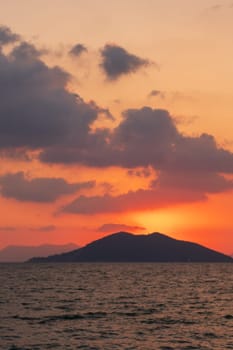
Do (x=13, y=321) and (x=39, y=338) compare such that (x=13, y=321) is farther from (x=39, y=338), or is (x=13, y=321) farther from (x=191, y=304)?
(x=191, y=304)

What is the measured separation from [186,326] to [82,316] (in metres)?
14.1

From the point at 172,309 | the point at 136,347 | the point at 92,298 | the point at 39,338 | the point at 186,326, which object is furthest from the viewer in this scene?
the point at 92,298

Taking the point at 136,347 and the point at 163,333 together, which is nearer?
the point at 136,347

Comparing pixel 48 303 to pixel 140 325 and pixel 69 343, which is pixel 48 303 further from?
pixel 69 343

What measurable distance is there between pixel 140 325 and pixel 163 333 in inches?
214

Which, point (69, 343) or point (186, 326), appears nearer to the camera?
point (69, 343)

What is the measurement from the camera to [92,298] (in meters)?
91.1

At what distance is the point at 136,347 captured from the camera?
149 ft

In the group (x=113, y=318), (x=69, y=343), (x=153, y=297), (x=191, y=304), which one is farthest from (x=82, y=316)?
(x=153, y=297)

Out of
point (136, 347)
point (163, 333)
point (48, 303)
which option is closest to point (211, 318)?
point (163, 333)

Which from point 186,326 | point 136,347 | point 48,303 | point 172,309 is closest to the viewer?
point 136,347

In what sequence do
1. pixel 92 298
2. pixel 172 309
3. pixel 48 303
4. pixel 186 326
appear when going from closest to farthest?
1. pixel 186 326
2. pixel 172 309
3. pixel 48 303
4. pixel 92 298

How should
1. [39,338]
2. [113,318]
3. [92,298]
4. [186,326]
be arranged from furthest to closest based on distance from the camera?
1. [92,298]
2. [113,318]
3. [186,326]
4. [39,338]

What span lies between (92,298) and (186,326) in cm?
3630
